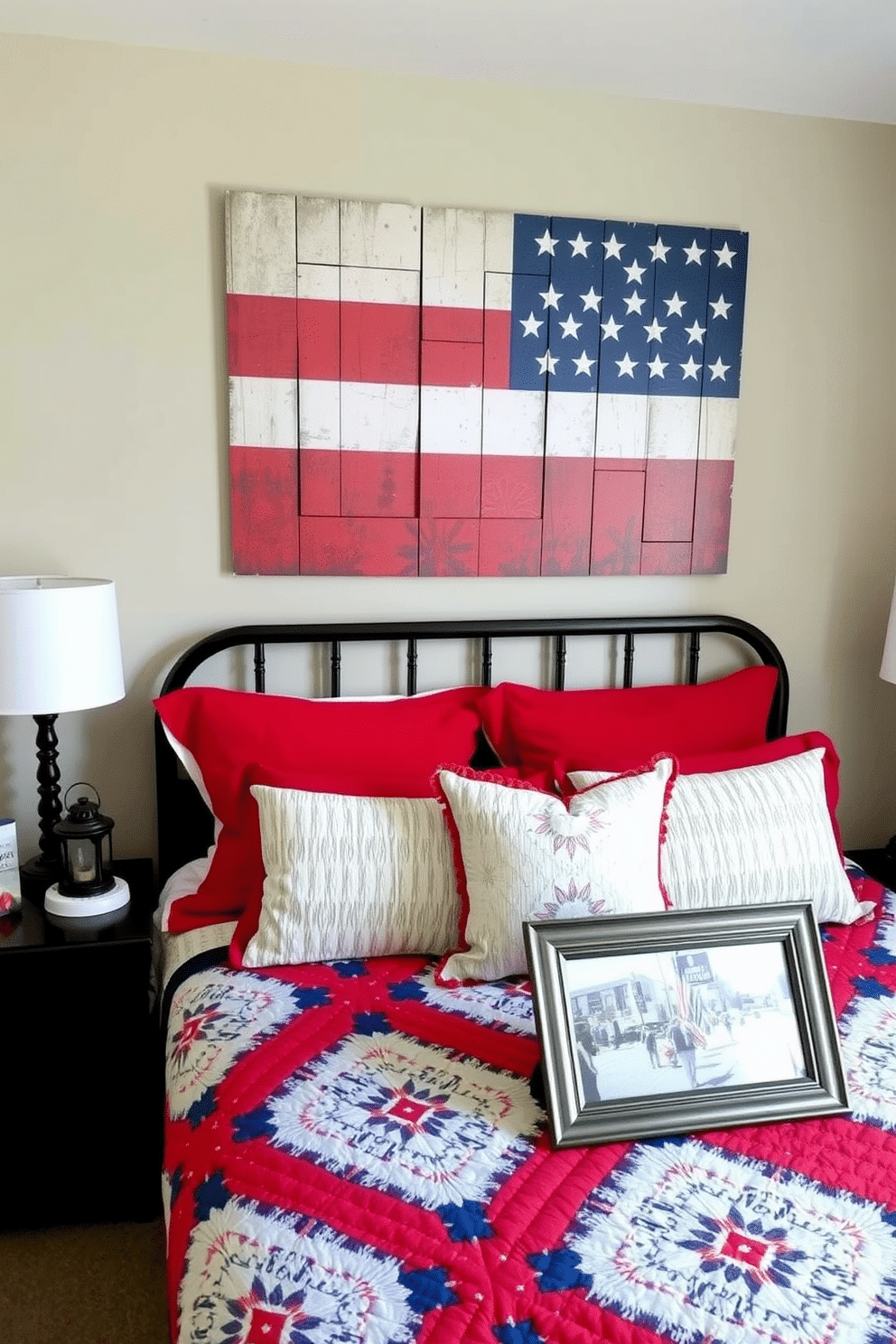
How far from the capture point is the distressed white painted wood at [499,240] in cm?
231

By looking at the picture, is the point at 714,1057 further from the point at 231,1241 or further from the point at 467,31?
the point at 467,31

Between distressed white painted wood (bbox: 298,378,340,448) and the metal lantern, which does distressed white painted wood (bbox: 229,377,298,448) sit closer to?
distressed white painted wood (bbox: 298,378,340,448)

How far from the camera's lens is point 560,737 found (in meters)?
2.27

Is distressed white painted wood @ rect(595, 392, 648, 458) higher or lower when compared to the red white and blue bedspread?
higher

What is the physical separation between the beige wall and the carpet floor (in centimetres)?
79

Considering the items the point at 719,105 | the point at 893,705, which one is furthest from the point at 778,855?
the point at 719,105

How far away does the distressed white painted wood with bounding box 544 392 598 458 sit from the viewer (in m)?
2.41

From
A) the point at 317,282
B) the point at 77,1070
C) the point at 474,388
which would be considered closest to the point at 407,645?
the point at 474,388

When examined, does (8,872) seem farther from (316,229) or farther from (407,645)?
(316,229)

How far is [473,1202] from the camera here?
1281 millimetres

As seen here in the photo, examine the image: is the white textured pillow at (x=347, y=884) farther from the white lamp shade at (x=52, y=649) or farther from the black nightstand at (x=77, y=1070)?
the white lamp shade at (x=52, y=649)

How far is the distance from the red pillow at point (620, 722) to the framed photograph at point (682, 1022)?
0.68 metres

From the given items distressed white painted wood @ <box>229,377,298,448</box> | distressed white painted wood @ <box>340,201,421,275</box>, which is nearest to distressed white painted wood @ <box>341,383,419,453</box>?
distressed white painted wood @ <box>229,377,298,448</box>

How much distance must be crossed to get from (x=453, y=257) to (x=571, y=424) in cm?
45
